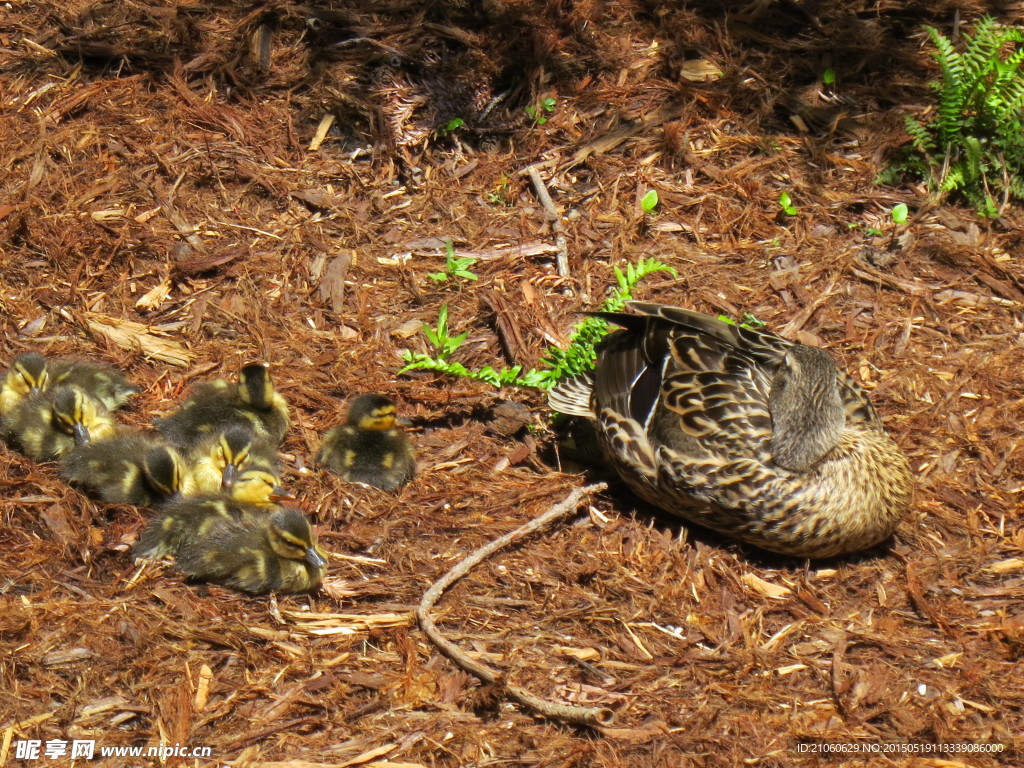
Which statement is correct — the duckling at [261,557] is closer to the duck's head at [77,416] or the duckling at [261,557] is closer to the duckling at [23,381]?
the duck's head at [77,416]

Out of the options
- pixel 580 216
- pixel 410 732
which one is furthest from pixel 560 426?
pixel 410 732

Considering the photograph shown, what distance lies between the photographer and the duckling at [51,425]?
511cm

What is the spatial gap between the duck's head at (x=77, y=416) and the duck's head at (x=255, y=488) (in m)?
0.76

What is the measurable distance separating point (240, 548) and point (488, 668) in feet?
3.89

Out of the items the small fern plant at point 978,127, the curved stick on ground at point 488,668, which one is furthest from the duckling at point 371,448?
the small fern plant at point 978,127

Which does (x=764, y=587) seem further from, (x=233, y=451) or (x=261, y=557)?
(x=233, y=451)

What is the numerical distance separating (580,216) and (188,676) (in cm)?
374

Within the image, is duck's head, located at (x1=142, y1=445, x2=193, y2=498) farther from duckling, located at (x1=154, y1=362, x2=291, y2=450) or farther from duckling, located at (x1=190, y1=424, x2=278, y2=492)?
duckling, located at (x1=154, y1=362, x2=291, y2=450)

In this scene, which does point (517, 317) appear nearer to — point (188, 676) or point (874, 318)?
point (874, 318)

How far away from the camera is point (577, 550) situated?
5.04 meters

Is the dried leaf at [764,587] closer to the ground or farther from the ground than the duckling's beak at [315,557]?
closer to the ground

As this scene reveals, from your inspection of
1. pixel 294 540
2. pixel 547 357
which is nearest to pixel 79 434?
pixel 294 540

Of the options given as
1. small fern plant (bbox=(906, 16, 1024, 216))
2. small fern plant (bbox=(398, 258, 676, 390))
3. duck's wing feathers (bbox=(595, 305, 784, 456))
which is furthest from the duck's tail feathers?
small fern plant (bbox=(906, 16, 1024, 216))

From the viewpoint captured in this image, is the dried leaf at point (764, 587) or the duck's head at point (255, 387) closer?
the dried leaf at point (764, 587)
